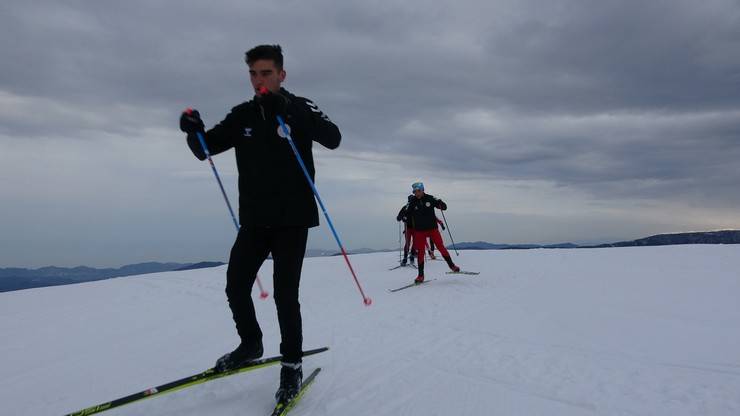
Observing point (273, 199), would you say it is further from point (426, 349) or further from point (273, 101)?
point (426, 349)

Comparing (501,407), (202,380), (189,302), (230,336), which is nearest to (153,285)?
(189,302)

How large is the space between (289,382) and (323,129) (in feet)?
6.31

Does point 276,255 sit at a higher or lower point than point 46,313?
higher

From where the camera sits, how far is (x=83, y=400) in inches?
142

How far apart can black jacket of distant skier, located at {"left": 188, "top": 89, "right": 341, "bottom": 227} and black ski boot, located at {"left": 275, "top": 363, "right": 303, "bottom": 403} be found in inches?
42.2

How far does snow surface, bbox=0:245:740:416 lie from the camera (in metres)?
3.28

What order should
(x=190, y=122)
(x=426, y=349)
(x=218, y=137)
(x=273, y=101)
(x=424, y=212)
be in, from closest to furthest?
(x=273, y=101), (x=190, y=122), (x=218, y=137), (x=426, y=349), (x=424, y=212)

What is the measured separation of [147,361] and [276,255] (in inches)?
104

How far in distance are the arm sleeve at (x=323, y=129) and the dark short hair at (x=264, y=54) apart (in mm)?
371

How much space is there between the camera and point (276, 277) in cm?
327

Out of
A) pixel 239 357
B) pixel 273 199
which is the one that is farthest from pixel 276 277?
pixel 239 357

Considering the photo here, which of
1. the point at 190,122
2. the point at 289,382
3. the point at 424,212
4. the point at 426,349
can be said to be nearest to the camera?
the point at 289,382

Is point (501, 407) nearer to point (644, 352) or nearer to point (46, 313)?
point (644, 352)

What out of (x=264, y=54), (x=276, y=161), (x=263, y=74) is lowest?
(x=276, y=161)
